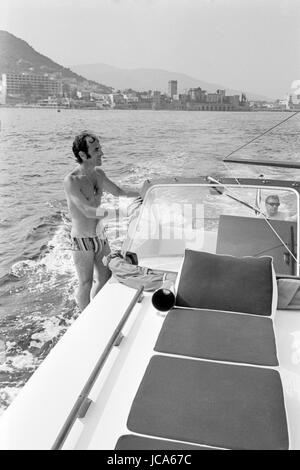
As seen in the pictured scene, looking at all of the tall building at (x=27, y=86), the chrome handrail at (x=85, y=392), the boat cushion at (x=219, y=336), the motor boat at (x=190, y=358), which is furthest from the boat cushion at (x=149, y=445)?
the tall building at (x=27, y=86)

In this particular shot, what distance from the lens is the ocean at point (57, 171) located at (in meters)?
3.78

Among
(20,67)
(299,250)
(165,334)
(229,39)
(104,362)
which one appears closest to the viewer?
(104,362)

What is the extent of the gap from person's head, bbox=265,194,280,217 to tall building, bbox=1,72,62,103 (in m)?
23.0

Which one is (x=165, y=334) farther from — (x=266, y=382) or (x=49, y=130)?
(x=49, y=130)

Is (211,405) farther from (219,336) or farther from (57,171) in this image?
(57,171)

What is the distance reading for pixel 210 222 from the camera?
273 centimetres

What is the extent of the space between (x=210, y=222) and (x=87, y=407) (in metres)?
1.58

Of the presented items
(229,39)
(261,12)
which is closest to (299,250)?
(261,12)

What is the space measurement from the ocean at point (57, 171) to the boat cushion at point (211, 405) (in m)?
1.49

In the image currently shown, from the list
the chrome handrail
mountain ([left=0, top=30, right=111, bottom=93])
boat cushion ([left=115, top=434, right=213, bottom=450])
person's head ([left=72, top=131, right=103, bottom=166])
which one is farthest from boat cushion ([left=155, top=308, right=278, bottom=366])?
mountain ([left=0, top=30, right=111, bottom=93])

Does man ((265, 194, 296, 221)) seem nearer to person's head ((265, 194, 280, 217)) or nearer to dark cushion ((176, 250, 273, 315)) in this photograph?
person's head ((265, 194, 280, 217))

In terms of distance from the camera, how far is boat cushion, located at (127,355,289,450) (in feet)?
4.00

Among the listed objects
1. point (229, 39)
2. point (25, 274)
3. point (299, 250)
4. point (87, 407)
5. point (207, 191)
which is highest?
point (229, 39)

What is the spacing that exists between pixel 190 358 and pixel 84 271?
1.28 meters
